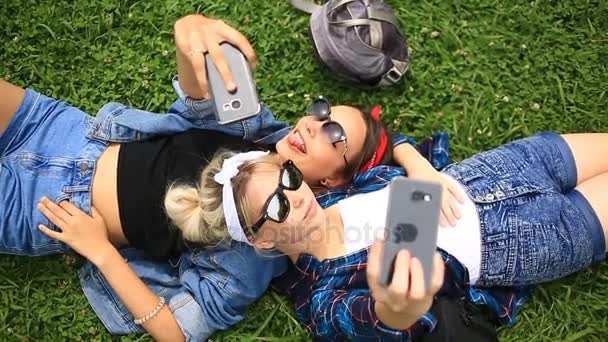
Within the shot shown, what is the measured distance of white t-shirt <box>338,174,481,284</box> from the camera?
10.2 feet

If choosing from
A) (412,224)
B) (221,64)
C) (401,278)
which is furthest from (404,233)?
(221,64)

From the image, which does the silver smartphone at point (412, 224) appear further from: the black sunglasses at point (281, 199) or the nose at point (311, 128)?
the nose at point (311, 128)

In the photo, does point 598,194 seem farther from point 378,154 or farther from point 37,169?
point 37,169

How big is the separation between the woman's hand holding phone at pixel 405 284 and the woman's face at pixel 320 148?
3.30ft

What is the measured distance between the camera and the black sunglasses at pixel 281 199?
2783 millimetres

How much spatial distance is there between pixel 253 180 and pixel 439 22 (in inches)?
66.3

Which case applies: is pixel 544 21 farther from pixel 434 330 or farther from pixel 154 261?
pixel 154 261

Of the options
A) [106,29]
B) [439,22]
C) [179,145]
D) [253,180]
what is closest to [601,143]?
[439,22]

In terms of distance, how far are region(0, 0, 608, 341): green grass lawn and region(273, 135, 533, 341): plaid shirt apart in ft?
1.57

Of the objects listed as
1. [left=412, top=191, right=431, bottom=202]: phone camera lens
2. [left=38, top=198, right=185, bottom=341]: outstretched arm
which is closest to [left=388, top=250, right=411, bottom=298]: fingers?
[left=412, top=191, right=431, bottom=202]: phone camera lens

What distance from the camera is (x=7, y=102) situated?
331 cm

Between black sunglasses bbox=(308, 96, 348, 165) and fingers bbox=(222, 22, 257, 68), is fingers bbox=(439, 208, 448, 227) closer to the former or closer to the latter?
black sunglasses bbox=(308, 96, 348, 165)

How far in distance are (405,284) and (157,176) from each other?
154cm

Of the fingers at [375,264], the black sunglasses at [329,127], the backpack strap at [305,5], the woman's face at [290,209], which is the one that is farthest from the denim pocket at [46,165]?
the fingers at [375,264]
